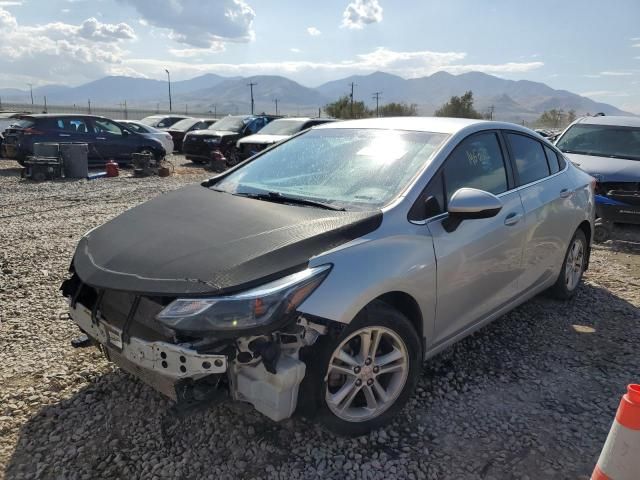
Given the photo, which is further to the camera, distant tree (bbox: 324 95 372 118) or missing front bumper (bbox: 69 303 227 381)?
distant tree (bbox: 324 95 372 118)

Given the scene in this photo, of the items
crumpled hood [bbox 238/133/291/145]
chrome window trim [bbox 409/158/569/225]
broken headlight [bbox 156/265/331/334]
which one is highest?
crumpled hood [bbox 238/133/291/145]

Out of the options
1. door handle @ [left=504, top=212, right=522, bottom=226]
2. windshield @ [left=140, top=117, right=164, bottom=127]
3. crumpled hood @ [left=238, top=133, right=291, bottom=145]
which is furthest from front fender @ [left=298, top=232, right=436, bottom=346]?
windshield @ [left=140, top=117, right=164, bottom=127]

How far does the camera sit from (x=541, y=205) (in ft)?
13.0

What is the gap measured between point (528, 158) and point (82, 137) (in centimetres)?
1335

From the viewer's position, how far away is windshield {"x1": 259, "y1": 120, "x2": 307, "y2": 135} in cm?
1477

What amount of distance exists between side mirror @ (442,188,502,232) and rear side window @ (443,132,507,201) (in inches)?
8.6

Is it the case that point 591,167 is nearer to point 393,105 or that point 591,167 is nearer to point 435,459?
point 435,459

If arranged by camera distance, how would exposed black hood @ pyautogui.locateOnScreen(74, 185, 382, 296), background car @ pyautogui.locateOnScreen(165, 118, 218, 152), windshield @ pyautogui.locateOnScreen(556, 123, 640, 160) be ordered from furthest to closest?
background car @ pyautogui.locateOnScreen(165, 118, 218, 152), windshield @ pyautogui.locateOnScreen(556, 123, 640, 160), exposed black hood @ pyautogui.locateOnScreen(74, 185, 382, 296)

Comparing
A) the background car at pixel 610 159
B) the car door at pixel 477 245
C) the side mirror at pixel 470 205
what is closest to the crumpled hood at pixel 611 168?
the background car at pixel 610 159

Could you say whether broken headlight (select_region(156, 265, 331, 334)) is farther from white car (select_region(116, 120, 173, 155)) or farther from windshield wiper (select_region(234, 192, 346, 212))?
white car (select_region(116, 120, 173, 155))

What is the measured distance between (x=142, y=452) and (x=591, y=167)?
7583 mm

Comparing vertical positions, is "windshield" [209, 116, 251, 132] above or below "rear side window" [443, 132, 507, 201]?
above

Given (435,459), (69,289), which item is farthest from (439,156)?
(69,289)

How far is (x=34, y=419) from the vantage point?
290cm
